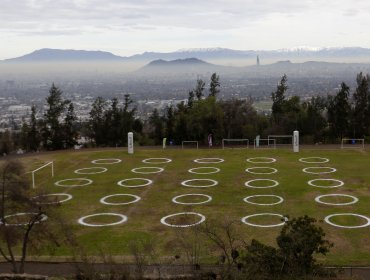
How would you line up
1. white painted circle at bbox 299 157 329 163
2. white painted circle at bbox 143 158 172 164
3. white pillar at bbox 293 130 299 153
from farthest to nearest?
white pillar at bbox 293 130 299 153 < white painted circle at bbox 143 158 172 164 < white painted circle at bbox 299 157 329 163

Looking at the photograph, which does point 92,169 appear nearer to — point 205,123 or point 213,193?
point 213,193

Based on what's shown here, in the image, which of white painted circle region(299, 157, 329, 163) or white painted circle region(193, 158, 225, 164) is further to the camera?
white painted circle region(193, 158, 225, 164)

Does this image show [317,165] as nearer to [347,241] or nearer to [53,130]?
[347,241]

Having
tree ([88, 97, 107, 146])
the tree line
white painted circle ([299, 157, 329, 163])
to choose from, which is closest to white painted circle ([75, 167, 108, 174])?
white painted circle ([299, 157, 329, 163])

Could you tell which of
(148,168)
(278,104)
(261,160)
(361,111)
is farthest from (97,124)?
(361,111)

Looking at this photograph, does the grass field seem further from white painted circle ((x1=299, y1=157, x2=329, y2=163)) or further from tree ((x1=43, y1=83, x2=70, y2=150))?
tree ((x1=43, y1=83, x2=70, y2=150))

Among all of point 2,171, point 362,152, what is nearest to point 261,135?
point 362,152

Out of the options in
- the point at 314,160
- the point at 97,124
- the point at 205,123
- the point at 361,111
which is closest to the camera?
the point at 314,160

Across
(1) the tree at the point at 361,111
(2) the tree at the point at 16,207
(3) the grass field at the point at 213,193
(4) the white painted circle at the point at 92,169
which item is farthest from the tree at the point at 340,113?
(2) the tree at the point at 16,207
